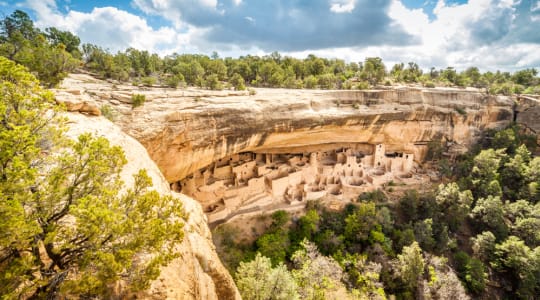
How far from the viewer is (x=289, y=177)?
1612 centimetres

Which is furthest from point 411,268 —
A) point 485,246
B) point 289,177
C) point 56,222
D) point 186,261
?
point 56,222

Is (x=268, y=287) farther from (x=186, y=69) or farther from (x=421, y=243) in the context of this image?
(x=186, y=69)

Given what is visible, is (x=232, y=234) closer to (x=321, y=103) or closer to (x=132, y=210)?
(x=321, y=103)

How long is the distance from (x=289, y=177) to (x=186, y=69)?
45.5 ft

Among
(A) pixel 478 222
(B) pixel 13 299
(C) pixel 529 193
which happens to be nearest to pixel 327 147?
(A) pixel 478 222

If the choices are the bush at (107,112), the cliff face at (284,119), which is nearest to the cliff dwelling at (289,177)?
the cliff face at (284,119)

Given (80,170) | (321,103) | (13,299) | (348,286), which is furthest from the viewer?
(321,103)

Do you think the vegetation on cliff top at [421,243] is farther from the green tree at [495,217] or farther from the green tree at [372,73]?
the green tree at [372,73]

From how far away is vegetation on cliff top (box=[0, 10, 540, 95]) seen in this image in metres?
9.25

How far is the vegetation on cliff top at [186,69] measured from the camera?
925 cm

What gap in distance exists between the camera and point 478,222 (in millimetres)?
18891

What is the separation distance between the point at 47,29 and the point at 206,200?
67.6ft

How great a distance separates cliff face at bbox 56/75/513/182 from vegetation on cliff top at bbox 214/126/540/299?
4070mm

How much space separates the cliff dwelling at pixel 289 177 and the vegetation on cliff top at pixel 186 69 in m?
5.62
